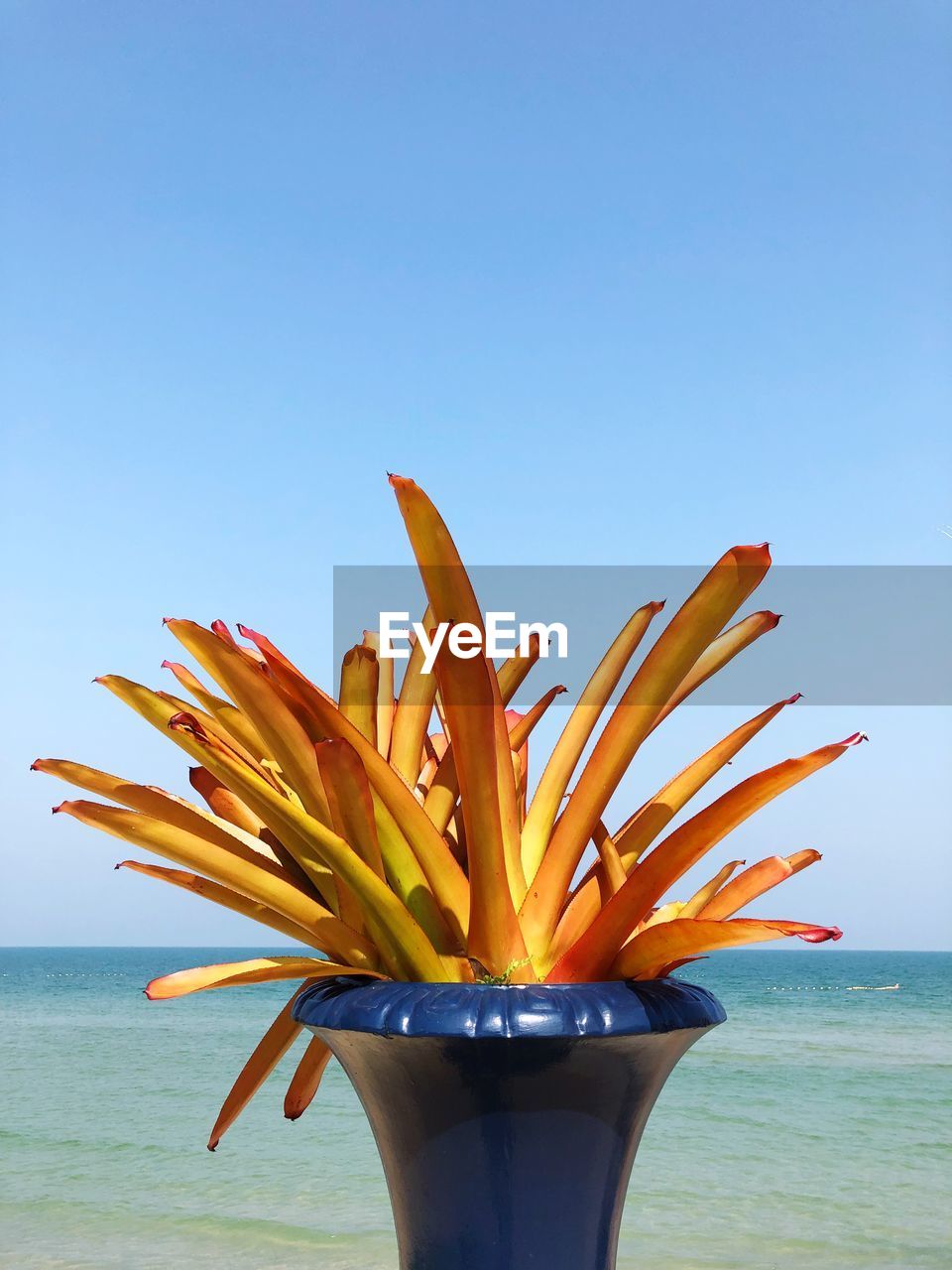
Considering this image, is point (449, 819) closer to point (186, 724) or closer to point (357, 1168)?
point (186, 724)

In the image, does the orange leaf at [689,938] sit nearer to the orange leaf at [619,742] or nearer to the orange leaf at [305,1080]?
the orange leaf at [619,742]

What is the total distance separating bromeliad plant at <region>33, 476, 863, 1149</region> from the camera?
1.00 meters

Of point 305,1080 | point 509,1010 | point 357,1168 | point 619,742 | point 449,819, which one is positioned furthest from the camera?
point 357,1168

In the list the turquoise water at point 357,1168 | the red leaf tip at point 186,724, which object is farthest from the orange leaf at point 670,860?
the turquoise water at point 357,1168

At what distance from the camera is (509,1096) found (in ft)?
3.22

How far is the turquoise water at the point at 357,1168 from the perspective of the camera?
221 inches

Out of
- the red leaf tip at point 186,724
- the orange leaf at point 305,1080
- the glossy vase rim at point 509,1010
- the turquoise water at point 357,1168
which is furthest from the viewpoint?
the turquoise water at point 357,1168

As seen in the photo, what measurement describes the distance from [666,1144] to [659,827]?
817 cm

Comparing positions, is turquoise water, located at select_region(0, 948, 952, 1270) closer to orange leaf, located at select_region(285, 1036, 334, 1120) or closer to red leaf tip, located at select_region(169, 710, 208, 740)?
orange leaf, located at select_region(285, 1036, 334, 1120)

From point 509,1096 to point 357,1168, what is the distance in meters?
7.24

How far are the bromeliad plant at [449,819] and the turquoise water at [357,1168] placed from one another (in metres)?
4.80

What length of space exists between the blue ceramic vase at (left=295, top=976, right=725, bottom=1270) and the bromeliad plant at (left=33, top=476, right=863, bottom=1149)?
8 centimetres

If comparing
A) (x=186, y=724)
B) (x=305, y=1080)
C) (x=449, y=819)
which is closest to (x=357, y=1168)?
(x=305, y=1080)

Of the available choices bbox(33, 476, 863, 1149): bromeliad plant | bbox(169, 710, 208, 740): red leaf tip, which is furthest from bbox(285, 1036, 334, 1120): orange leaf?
bbox(169, 710, 208, 740): red leaf tip
